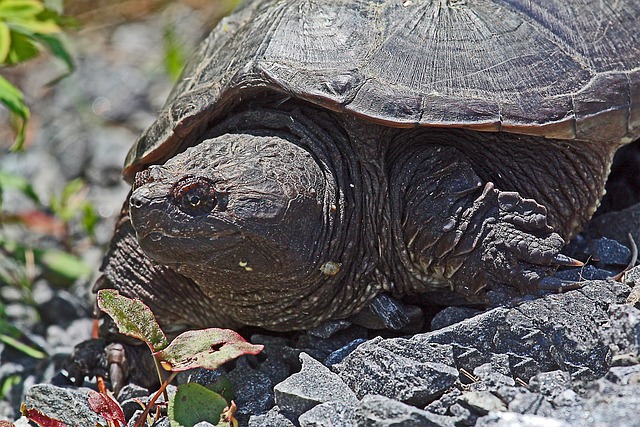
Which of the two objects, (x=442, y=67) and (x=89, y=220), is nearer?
(x=442, y=67)

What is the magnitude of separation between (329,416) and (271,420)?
0.24 meters

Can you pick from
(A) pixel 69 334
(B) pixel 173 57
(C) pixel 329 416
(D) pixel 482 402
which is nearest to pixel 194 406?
(C) pixel 329 416

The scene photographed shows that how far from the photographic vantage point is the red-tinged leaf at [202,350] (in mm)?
2613

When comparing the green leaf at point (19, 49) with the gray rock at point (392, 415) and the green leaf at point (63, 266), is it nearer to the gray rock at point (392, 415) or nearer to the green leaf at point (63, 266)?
the green leaf at point (63, 266)

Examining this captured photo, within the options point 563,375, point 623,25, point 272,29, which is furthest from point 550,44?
point 563,375

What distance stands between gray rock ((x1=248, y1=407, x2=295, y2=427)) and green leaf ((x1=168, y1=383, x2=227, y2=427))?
4.4 inches

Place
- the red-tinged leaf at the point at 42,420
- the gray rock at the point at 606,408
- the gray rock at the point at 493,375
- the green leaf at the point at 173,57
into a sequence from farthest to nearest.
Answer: the green leaf at the point at 173,57, the red-tinged leaf at the point at 42,420, the gray rock at the point at 493,375, the gray rock at the point at 606,408

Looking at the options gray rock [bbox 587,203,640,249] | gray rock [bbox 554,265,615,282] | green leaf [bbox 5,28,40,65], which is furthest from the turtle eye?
green leaf [bbox 5,28,40,65]

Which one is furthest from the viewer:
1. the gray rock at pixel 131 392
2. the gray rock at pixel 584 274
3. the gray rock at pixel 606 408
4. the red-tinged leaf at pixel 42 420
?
the gray rock at pixel 131 392

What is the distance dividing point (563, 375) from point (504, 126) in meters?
0.96

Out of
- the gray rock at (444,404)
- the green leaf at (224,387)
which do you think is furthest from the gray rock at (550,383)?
the green leaf at (224,387)

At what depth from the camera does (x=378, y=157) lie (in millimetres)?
3162

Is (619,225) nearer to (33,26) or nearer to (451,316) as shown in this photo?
(451,316)

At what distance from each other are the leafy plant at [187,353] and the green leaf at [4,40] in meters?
1.64
